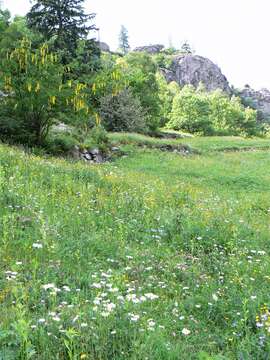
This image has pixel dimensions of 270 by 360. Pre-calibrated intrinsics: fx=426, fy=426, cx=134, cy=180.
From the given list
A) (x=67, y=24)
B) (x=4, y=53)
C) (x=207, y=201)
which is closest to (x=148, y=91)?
(x=67, y=24)

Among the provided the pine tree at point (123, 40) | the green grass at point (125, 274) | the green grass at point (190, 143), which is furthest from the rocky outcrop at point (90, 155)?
the pine tree at point (123, 40)

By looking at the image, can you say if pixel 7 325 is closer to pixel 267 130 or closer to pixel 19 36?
pixel 19 36

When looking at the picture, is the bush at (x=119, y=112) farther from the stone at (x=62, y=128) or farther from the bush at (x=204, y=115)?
the bush at (x=204, y=115)

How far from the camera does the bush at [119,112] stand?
111ft

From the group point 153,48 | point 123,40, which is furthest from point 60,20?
point 153,48

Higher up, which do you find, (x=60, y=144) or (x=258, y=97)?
(x=258, y=97)

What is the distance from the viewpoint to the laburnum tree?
1362 inches

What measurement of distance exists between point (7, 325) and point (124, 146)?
72.8ft

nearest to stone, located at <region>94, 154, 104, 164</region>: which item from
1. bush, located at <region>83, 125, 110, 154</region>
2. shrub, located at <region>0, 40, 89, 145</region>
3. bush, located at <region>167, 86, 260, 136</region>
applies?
bush, located at <region>83, 125, 110, 154</region>

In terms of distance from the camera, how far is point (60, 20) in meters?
35.1

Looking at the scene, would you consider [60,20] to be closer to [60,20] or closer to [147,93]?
[60,20]

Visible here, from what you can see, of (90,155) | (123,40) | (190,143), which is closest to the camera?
(90,155)

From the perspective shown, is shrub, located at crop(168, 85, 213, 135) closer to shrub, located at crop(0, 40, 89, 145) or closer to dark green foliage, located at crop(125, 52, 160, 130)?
dark green foliage, located at crop(125, 52, 160, 130)

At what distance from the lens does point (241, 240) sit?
7.09 m
